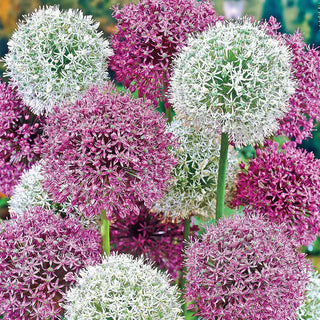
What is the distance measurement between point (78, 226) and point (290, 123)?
0.63 meters

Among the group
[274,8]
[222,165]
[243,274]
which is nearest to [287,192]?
[222,165]

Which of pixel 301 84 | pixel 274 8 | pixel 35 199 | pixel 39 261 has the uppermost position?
pixel 274 8

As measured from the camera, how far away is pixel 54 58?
1324 millimetres

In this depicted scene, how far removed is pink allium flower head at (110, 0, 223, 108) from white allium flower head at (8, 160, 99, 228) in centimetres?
34

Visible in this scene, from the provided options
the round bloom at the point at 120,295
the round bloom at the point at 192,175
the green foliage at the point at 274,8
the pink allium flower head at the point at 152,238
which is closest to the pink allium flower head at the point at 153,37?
the round bloom at the point at 192,175

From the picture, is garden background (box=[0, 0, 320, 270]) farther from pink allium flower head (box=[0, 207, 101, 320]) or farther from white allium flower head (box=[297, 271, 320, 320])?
pink allium flower head (box=[0, 207, 101, 320])

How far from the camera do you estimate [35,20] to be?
1354 millimetres

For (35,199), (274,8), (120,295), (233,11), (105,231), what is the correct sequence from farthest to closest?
(274,8) < (233,11) < (35,199) < (105,231) < (120,295)

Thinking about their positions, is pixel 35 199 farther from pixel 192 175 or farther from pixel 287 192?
pixel 287 192

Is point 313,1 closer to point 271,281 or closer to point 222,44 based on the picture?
point 222,44

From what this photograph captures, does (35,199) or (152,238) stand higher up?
(152,238)

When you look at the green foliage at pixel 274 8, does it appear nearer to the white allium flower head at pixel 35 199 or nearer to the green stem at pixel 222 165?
the green stem at pixel 222 165

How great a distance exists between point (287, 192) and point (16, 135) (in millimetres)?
731

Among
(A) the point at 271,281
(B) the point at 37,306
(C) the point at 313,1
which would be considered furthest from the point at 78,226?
(C) the point at 313,1
